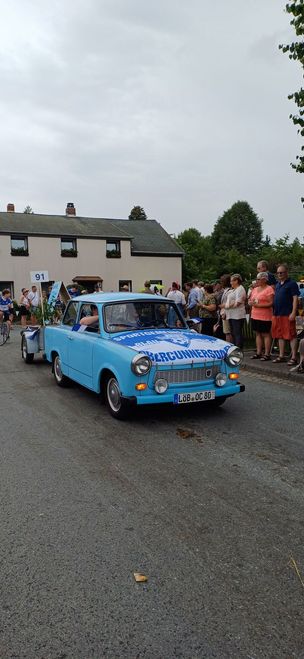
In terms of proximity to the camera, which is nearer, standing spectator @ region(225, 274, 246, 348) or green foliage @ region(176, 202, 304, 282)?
standing spectator @ region(225, 274, 246, 348)

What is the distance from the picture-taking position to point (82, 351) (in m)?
6.89

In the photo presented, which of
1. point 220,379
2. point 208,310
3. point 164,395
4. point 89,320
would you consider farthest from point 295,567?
point 208,310

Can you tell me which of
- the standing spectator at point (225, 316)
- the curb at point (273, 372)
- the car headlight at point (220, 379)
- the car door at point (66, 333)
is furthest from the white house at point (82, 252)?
the car headlight at point (220, 379)

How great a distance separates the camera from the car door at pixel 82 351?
659cm

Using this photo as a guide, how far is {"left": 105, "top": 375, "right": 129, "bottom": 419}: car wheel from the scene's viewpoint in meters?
5.79

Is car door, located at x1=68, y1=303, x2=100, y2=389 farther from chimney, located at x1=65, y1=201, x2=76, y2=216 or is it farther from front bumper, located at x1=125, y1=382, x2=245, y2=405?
chimney, located at x1=65, y1=201, x2=76, y2=216

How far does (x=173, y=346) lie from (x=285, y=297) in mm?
4294

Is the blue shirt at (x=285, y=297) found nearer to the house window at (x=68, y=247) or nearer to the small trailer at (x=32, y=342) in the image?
the small trailer at (x=32, y=342)

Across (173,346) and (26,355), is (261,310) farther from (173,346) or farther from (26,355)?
(26,355)

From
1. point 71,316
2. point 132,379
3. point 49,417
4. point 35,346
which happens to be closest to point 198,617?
point 132,379

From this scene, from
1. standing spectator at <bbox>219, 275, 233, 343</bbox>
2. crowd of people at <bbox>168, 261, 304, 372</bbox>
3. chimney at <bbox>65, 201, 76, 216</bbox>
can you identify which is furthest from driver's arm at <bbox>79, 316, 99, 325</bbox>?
chimney at <bbox>65, 201, 76, 216</bbox>

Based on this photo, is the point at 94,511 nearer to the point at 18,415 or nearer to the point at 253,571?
the point at 253,571

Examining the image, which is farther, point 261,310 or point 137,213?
point 137,213

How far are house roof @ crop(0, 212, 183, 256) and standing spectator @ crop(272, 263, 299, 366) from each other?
28731mm
